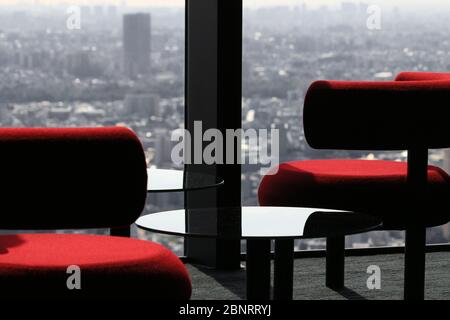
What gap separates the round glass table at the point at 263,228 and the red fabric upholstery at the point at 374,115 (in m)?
0.51

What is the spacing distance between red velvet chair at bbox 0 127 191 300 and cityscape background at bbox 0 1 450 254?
6.81ft

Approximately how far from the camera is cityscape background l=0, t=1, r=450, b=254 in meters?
4.75

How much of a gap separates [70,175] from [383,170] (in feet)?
5.73

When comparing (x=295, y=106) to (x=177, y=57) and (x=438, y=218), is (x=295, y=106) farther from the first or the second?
(x=438, y=218)

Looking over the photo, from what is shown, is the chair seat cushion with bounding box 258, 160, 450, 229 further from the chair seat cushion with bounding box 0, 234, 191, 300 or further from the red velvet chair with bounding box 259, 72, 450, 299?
the chair seat cushion with bounding box 0, 234, 191, 300

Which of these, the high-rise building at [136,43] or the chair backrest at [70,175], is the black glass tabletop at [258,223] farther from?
the high-rise building at [136,43]

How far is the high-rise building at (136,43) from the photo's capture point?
4.90 meters

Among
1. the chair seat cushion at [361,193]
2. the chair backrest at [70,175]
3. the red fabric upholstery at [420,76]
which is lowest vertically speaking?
the chair seat cushion at [361,193]

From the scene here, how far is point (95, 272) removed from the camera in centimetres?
Answer: 254

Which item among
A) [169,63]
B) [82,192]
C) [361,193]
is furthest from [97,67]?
[82,192]

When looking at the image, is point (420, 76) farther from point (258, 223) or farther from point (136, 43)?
point (258, 223)

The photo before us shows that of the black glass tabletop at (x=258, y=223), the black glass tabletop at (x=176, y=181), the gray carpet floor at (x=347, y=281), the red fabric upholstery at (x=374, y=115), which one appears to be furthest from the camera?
the gray carpet floor at (x=347, y=281)

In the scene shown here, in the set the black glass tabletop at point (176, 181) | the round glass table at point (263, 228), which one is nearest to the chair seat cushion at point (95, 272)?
the round glass table at point (263, 228)
